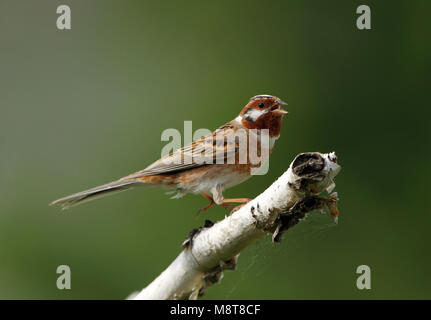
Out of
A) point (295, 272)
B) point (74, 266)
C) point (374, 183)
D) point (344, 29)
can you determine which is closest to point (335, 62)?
point (344, 29)

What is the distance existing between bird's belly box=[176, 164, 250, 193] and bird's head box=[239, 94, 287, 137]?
335 millimetres

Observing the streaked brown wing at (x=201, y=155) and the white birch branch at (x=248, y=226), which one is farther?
the streaked brown wing at (x=201, y=155)

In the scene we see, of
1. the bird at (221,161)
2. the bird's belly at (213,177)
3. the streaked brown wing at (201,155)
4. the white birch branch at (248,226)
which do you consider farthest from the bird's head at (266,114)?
the white birch branch at (248,226)

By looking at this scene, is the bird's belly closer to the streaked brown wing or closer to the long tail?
the streaked brown wing

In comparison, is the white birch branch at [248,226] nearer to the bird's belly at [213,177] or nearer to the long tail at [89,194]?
the bird's belly at [213,177]

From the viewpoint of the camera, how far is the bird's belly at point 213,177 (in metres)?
3.83

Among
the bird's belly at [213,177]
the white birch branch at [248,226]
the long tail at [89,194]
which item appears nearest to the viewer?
the white birch branch at [248,226]

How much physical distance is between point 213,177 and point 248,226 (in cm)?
112

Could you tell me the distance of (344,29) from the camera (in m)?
6.38

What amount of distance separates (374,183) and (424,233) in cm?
72

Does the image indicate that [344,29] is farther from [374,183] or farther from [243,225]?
[243,225]

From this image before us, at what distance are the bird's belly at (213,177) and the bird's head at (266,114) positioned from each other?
13.2 inches

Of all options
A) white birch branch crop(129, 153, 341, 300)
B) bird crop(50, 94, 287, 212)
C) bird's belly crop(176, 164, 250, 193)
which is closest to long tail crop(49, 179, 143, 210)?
bird crop(50, 94, 287, 212)

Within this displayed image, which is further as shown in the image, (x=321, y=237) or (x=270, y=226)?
(x=321, y=237)
